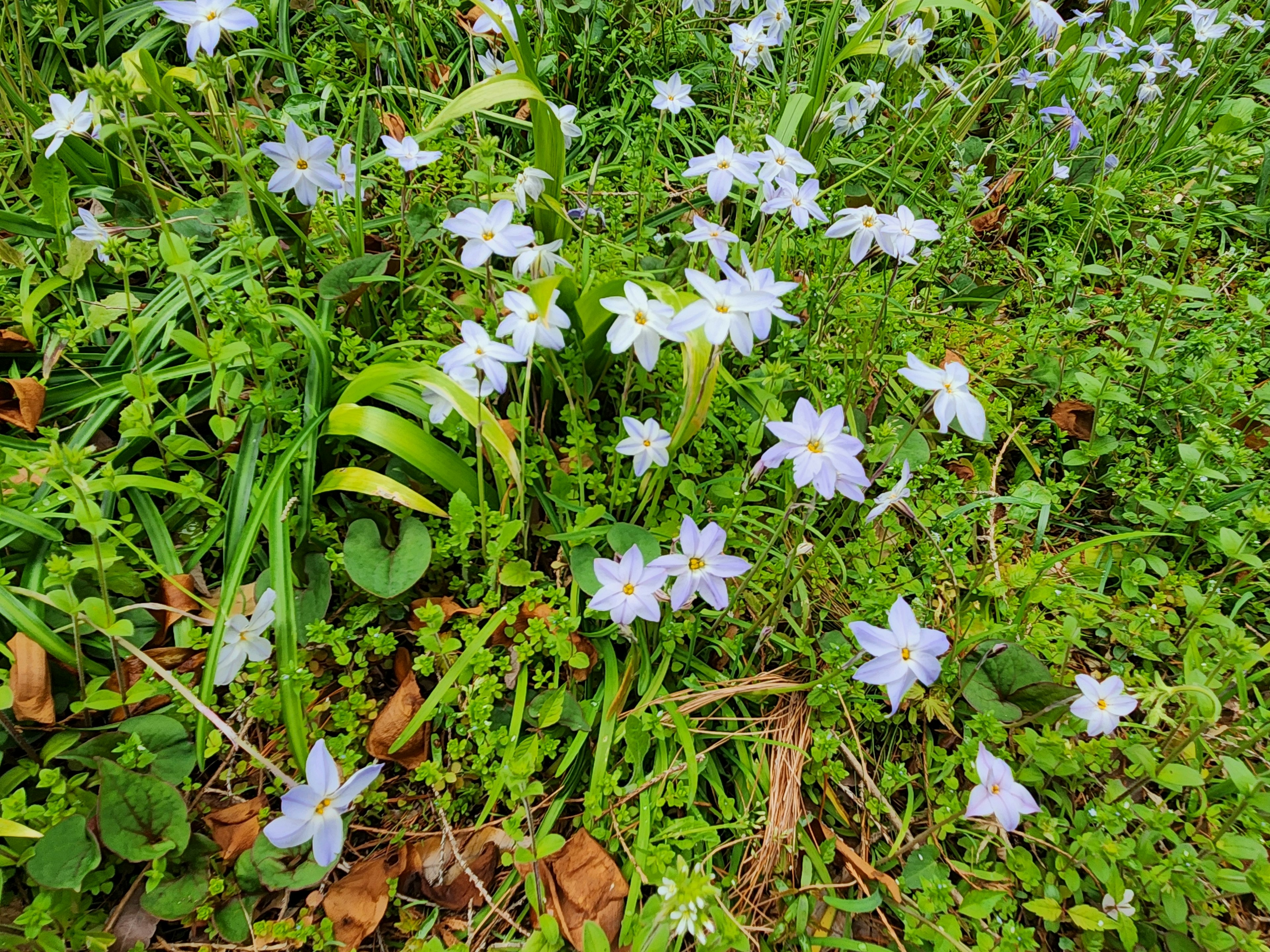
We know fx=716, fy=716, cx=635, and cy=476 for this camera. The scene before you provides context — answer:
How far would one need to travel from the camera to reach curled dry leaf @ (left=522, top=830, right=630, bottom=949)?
5.33ft

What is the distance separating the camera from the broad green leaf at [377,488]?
1.88 meters

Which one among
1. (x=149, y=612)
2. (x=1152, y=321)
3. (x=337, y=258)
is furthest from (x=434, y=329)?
(x=1152, y=321)

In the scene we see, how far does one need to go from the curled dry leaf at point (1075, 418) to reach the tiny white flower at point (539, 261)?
191cm

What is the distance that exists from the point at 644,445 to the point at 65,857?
60.7 inches

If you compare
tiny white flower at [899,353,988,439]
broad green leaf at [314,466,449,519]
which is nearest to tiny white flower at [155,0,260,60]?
broad green leaf at [314,466,449,519]

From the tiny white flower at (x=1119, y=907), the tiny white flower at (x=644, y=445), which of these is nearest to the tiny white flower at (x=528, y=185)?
the tiny white flower at (x=644, y=445)

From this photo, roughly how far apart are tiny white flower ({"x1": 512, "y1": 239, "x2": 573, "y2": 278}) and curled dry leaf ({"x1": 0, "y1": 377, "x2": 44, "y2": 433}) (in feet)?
4.76

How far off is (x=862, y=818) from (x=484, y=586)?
3.78 feet

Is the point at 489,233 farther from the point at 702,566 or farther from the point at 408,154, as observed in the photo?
the point at 702,566

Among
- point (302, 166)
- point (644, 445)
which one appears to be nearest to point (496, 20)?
point (302, 166)

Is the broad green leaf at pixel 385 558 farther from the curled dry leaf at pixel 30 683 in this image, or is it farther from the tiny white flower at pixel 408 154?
the tiny white flower at pixel 408 154

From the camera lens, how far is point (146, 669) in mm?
1832

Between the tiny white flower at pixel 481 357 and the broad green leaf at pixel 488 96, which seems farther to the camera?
the broad green leaf at pixel 488 96

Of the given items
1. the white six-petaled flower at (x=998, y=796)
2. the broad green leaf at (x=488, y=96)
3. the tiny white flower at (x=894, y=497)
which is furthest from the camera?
the broad green leaf at (x=488, y=96)
